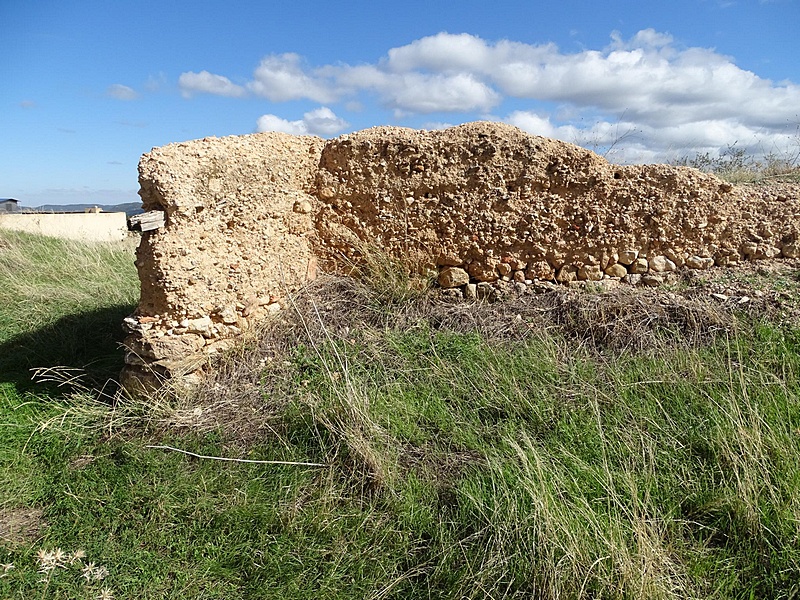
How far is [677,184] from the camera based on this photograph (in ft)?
14.8

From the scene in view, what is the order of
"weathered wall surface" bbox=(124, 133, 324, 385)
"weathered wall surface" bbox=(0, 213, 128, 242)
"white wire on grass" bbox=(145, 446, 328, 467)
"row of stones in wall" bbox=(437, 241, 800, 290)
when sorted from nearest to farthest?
"white wire on grass" bbox=(145, 446, 328, 467) < "weathered wall surface" bbox=(124, 133, 324, 385) < "row of stones in wall" bbox=(437, 241, 800, 290) < "weathered wall surface" bbox=(0, 213, 128, 242)

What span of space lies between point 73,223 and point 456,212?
18.3m

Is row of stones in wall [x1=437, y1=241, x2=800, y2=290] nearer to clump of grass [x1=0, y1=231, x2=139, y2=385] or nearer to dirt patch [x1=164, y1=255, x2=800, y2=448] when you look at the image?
dirt patch [x1=164, y1=255, x2=800, y2=448]

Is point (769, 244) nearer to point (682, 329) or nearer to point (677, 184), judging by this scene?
point (677, 184)

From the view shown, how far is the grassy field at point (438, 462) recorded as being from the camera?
8.49ft

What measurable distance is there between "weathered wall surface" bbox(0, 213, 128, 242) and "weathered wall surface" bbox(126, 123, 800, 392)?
9428 mm

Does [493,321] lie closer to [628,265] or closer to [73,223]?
[628,265]

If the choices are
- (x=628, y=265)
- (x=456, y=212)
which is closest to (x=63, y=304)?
(x=456, y=212)

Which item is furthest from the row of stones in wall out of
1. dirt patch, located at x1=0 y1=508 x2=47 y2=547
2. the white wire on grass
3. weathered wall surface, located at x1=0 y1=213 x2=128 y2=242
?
weathered wall surface, located at x1=0 y1=213 x2=128 y2=242

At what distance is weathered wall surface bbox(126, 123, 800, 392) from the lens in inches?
172

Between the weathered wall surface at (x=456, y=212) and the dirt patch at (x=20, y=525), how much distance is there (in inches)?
61.7

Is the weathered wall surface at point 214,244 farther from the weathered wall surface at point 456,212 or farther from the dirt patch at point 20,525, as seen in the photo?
the dirt patch at point 20,525

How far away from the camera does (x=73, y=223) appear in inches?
741

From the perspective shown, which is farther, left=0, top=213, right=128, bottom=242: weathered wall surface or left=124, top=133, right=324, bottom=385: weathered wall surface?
left=0, top=213, right=128, bottom=242: weathered wall surface
